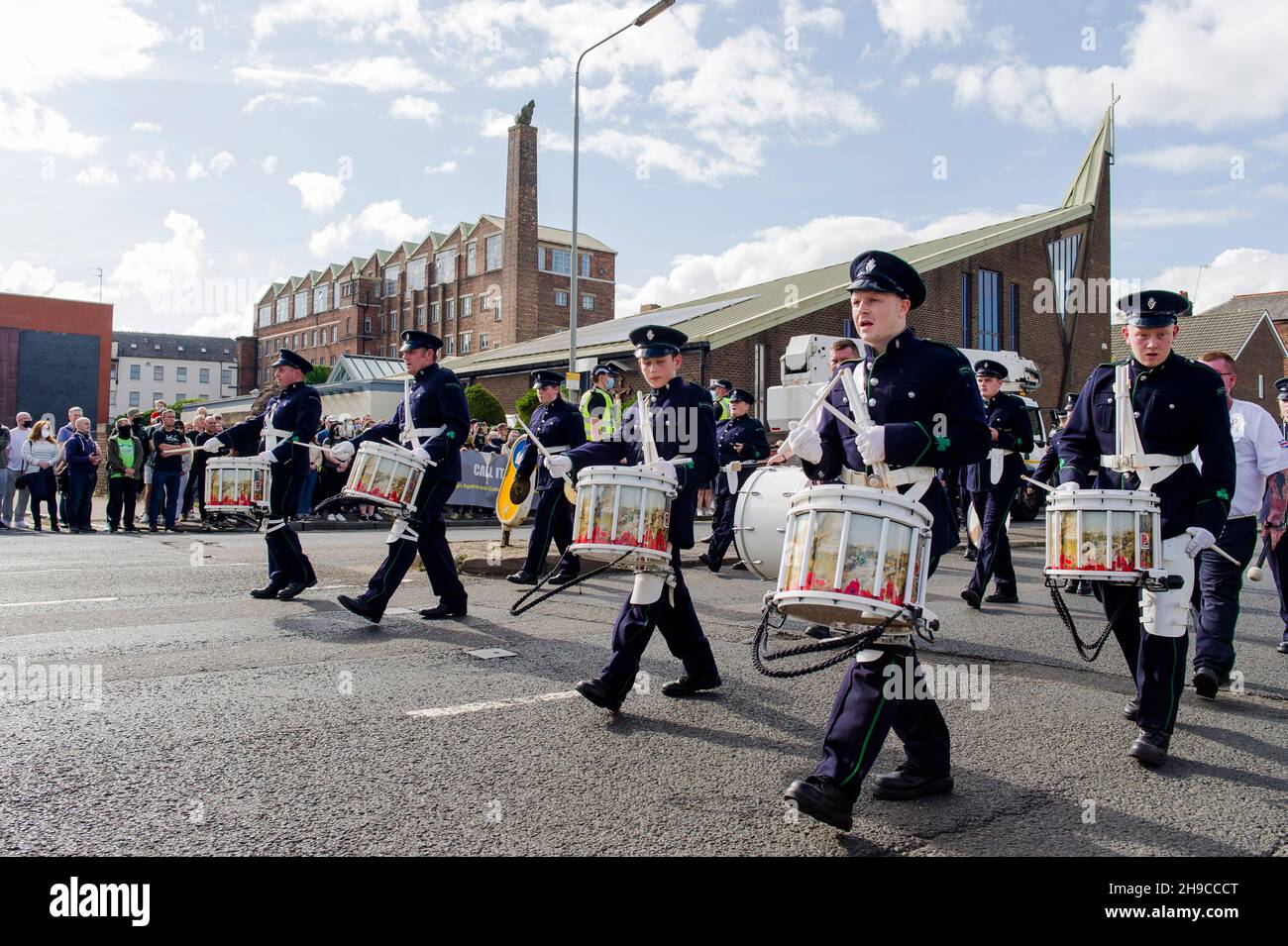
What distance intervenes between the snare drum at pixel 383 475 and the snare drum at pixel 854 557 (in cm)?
431

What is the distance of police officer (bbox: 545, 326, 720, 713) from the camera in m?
4.96

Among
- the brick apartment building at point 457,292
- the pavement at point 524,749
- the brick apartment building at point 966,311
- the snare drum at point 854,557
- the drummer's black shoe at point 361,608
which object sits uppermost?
the brick apartment building at point 457,292

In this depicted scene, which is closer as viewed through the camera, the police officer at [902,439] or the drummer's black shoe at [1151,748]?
the police officer at [902,439]

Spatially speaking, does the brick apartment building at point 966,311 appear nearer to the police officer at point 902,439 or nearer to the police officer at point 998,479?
the police officer at point 998,479

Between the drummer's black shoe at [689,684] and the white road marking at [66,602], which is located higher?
the white road marking at [66,602]

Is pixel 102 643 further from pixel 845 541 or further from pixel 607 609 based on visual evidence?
pixel 845 541

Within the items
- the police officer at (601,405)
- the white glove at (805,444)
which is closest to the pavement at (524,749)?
the white glove at (805,444)

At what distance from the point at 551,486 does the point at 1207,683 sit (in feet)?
19.5

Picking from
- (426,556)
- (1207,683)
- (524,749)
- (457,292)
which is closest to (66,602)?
(426,556)

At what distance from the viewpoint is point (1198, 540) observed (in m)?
4.65

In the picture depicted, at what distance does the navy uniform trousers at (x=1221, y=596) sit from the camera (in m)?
5.98

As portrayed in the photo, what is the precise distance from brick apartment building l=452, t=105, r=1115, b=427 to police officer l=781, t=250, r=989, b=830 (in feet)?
80.5

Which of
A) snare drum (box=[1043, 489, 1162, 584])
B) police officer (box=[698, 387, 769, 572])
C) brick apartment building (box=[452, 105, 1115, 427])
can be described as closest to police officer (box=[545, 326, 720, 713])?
snare drum (box=[1043, 489, 1162, 584])
